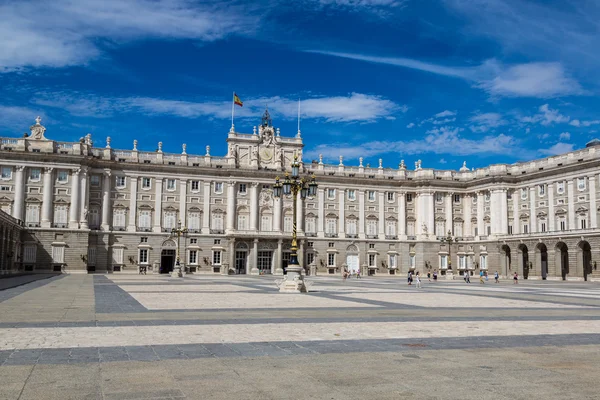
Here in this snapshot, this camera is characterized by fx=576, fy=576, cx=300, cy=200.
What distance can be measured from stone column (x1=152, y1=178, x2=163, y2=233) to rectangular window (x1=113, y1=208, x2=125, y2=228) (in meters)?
4.09

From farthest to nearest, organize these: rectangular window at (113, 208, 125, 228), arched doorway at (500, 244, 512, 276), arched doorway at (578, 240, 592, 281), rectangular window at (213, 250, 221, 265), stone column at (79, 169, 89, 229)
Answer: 1. rectangular window at (213, 250, 221, 265)
2. arched doorway at (500, 244, 512, 276)
3. rectangular window at (113, 208, 125, 228)
4. stone column at (79, 169, 89, 229)
5. arched doorway at (578, 240, 592, 281)

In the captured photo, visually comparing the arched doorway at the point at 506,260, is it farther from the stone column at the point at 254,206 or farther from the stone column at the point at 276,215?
the stone column at the point at 254,206

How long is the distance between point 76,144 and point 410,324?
67.1m

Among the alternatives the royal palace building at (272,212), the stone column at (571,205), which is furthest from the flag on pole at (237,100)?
the stone column at (571,205)

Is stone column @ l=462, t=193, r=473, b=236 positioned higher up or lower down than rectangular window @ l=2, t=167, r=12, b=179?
lower down

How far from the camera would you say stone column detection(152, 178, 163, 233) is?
78938mm

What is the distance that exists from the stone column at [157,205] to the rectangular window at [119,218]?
409 cm

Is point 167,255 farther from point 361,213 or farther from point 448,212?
point 448,212

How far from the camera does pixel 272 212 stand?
83.6 metres

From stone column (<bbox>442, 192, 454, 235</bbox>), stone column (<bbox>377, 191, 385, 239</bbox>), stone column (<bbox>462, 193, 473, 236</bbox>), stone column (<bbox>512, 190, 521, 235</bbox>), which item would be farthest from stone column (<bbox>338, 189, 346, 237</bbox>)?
stone column (<bbox>512, 190, 521, 235</bbox>)

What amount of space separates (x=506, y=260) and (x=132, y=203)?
51.8 m

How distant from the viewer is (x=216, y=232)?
81.2 meters

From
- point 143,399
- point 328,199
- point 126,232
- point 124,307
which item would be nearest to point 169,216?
point 126,232

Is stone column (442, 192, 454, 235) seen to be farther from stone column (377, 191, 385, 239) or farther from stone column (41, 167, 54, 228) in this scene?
stone column (41, 167, 54, 228)
